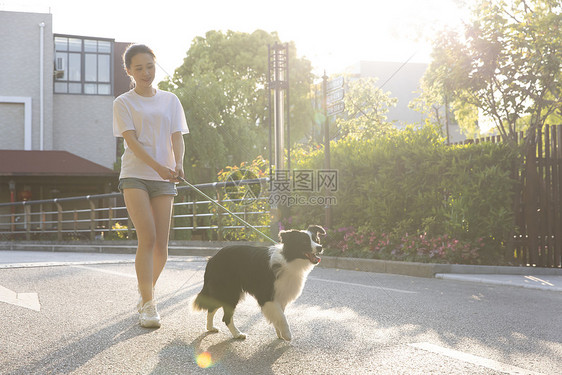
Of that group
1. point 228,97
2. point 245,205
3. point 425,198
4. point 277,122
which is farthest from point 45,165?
point 425,198

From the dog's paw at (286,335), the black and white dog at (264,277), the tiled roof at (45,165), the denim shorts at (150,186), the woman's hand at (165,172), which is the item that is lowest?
the dog's paw at (286,335)

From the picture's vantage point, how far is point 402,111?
61.6 metres

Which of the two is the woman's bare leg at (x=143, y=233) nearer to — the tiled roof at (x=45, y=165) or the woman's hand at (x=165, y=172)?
the woman's hand at (x=165, y=172)

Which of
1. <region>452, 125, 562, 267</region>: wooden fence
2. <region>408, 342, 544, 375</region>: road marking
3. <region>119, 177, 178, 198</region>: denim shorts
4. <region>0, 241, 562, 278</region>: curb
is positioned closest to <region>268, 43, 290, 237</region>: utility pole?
<region>0, 241, 562, 278</region>: curb

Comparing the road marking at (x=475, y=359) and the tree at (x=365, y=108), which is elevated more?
the tree at (x=365, y=108)

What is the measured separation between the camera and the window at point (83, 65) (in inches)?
1323

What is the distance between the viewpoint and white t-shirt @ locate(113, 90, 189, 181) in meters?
4.20

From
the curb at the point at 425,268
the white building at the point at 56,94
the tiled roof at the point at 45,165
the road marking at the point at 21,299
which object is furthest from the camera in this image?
the white building at the point at 56,94

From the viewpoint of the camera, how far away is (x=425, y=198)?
9250mm

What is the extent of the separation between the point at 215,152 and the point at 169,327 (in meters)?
26.6

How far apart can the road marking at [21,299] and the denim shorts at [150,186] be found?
1.59m

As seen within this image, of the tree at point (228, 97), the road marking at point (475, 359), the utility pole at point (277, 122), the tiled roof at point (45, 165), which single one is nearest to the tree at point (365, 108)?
the tree at point (228, 97)

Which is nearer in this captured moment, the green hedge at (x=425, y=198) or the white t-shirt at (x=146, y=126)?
the white t-shirt at (x=146, y=126)

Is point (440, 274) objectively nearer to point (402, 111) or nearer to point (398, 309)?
point (398, 309)
